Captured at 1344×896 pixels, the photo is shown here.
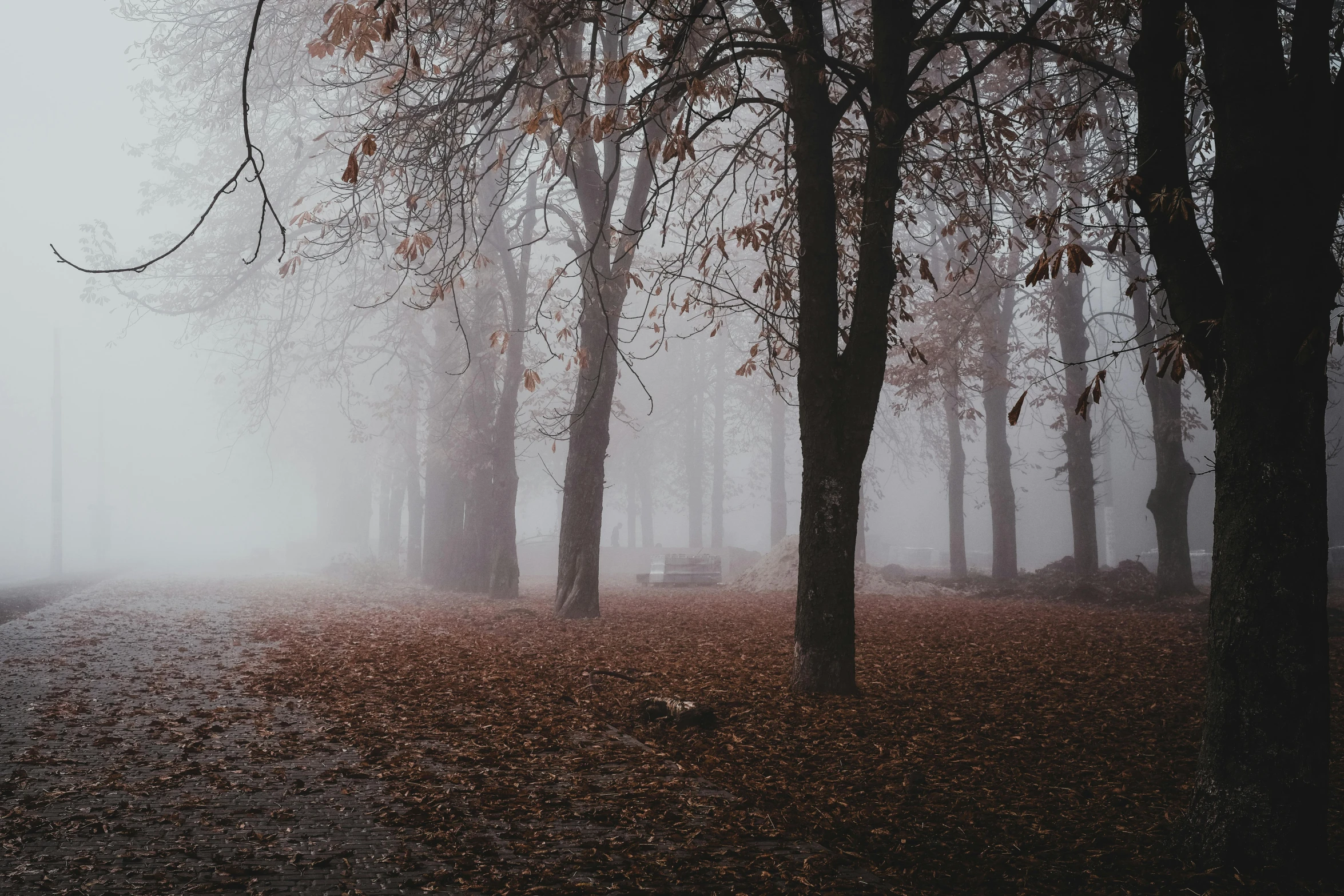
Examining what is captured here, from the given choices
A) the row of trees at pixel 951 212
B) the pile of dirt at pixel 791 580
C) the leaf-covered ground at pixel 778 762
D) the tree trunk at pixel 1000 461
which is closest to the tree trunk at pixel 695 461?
the pile of dirt at pixel 791 580

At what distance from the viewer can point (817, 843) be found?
10.5 feet

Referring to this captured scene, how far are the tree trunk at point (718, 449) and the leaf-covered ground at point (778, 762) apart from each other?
2314cm

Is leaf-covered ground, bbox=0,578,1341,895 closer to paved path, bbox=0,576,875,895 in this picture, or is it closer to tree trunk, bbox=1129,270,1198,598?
paved path, bbox=0,576,875,895

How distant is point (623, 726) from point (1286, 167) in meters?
4.29

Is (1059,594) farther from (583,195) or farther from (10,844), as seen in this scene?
(10,844)

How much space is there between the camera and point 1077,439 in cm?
1528

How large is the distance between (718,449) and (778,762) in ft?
90.6

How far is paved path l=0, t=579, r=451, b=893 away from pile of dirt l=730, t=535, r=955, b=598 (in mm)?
12164

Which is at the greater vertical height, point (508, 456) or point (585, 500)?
point (508, 456)

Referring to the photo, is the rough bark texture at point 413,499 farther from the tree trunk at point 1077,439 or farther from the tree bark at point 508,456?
the tree trunk at point 1077,439

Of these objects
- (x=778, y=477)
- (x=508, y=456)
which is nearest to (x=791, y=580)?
(x=508, y=456)

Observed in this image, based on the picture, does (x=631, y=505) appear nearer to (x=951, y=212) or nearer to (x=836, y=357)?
(x=951, y=212)

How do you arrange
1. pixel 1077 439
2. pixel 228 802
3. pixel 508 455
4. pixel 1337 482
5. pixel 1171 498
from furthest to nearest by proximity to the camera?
pixel 1337 482 → pixel 508 455 → pixel 1077 439 → pixel 1171 498 → pixel 228 802

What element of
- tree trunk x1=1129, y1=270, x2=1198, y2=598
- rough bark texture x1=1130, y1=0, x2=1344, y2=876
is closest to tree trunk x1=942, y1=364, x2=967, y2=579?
tree trunk x1=1129, y1=270, x2=1198, y2=598
